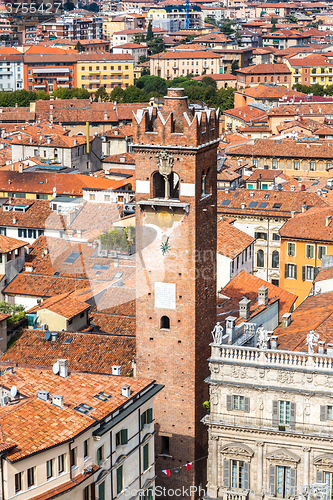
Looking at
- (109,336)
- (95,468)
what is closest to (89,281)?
(109,336)

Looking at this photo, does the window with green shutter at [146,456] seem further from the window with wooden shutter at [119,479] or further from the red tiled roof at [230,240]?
the red tiled roof at [230,240]

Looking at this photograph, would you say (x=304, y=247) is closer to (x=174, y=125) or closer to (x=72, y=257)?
(x=72, y=257)

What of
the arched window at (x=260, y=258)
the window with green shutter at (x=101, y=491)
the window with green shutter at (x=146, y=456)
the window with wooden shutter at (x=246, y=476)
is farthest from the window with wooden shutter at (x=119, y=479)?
the arched window at (x=260, y=258)

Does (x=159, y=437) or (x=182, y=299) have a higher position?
(x=182, y=299)

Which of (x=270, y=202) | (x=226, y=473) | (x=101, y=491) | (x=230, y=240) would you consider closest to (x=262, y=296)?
(x=226, y=473)

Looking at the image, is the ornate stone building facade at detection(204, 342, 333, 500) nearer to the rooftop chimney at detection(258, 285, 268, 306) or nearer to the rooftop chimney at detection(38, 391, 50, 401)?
the rooftop chimney at detection(38, 391, 50, 401)

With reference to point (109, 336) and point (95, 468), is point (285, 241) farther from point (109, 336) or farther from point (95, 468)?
point (95, 468)
